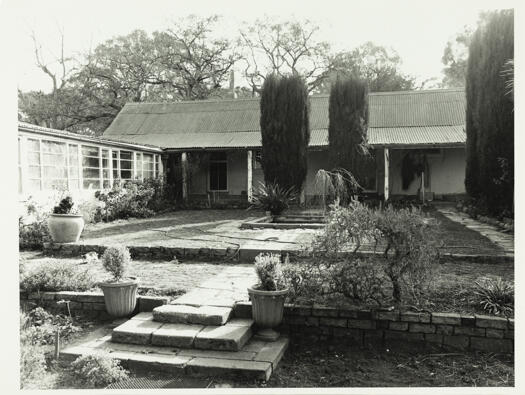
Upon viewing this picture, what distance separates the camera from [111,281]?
472cm

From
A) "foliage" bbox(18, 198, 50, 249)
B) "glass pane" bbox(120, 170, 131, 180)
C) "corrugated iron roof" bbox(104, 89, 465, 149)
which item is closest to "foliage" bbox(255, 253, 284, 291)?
"foliage" bbox(18, 198, 50, 249)

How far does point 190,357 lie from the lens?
3.74 meters

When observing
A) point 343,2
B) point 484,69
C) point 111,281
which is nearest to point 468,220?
point 484,69

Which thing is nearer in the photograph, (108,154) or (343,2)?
(343,2)

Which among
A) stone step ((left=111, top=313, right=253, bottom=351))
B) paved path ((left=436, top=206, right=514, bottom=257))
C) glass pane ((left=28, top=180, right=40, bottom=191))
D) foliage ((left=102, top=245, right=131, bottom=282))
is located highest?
glass pane ((left=28, top=180, right=40, bottom=191))

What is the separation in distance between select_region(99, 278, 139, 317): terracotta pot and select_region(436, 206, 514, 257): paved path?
17.7 feet

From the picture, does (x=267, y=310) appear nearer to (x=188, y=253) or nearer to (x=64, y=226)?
(x=188, y=253)

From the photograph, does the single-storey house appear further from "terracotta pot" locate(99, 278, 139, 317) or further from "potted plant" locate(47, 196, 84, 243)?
"terracotta pot" locate(99, 278, 139, 317)

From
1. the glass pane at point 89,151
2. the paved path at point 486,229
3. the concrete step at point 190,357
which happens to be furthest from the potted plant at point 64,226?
the paved path at point 486,229

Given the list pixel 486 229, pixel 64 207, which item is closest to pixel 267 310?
pixel 64 207

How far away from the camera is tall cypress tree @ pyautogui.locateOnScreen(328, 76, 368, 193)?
13.2 metres

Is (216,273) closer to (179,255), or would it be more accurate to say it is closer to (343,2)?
(179,255)

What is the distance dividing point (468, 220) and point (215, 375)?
9.34 meters

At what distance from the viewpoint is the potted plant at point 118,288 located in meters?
4.62
